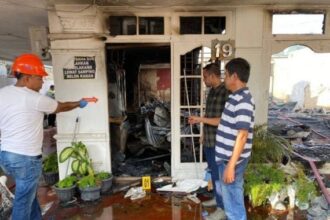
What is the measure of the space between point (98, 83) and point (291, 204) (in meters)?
2.79

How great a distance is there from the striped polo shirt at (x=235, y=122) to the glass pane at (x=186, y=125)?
1592 millimetres

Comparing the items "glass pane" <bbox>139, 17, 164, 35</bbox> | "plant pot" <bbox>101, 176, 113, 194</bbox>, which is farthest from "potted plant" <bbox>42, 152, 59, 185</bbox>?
"glass pane" <bbox>139, 17, 164, 35</bbox>

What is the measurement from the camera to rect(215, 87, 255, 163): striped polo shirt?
199 centimetres

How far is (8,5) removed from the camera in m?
3.19

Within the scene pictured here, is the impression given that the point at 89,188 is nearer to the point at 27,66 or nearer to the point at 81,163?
the point at 81,163

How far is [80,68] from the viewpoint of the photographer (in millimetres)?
3494

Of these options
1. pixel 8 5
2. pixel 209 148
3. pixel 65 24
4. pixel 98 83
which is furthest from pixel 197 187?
pixel 8 5

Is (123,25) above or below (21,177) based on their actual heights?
above

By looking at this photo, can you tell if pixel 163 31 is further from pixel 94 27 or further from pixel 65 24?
pixel 65 24

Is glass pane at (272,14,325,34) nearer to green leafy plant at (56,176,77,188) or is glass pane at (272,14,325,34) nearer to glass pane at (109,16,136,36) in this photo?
glass pane at (109,16,136,36)

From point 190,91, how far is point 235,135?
5.84 feet

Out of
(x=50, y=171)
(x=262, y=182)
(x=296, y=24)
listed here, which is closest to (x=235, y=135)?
(x=262, y=182)

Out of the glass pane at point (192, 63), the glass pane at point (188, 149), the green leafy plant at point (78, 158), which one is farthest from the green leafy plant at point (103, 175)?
the glass pane at point (192, 63)

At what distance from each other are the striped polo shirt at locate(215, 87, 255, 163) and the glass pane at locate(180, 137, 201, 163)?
1.64 meters
